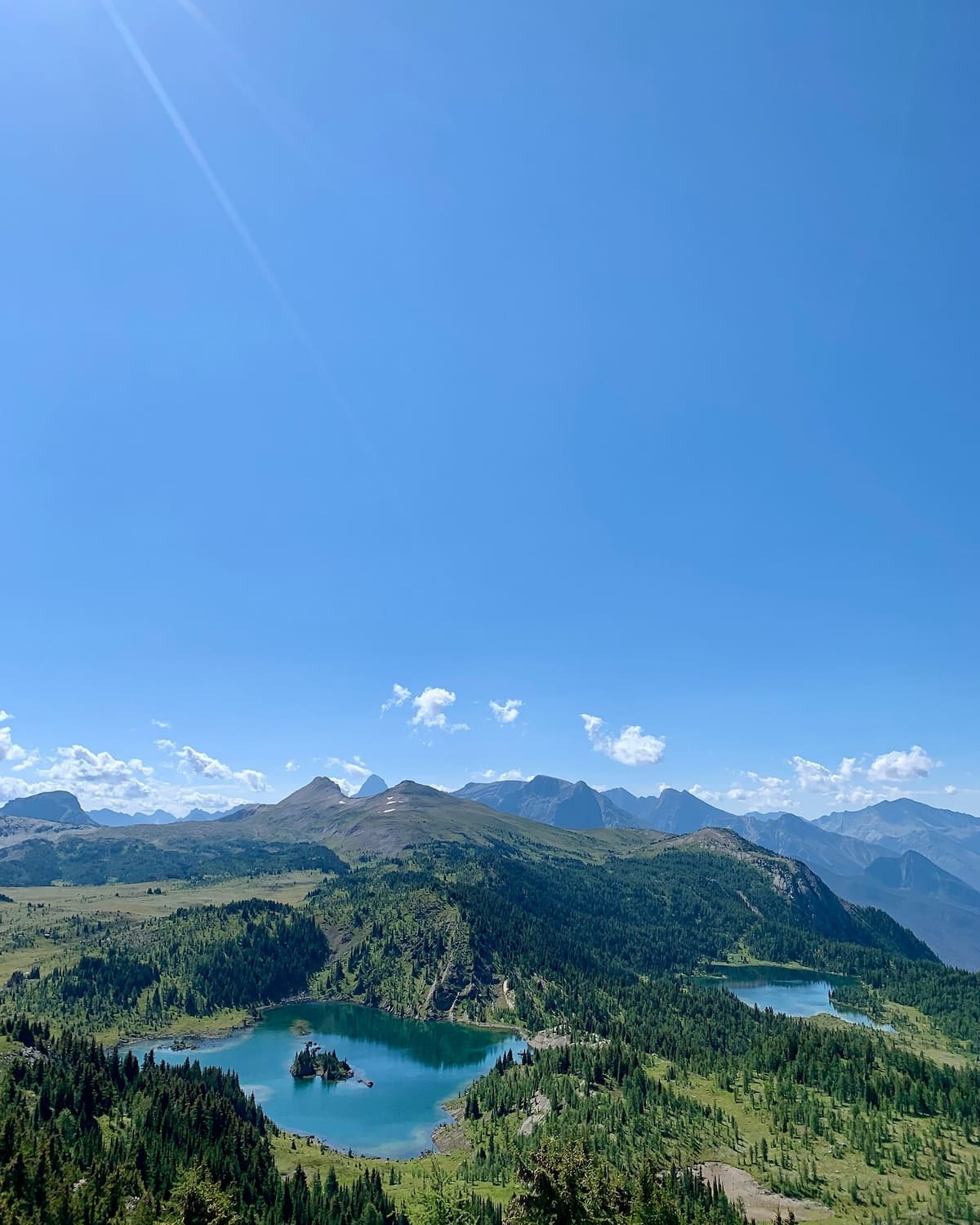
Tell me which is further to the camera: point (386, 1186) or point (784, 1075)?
point (784, 1075)

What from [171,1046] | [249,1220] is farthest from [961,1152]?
[171,1046]

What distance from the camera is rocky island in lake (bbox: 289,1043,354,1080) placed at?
569 feet

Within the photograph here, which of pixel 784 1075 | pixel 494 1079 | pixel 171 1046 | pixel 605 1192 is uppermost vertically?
pixel 605 1192

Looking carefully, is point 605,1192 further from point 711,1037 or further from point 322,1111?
point 711,1037

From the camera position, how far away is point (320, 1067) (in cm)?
17712

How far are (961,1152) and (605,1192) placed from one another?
80.3 m

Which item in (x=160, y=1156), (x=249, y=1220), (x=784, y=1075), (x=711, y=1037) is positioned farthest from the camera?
(x=711, y=1037)

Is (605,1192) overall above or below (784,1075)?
above

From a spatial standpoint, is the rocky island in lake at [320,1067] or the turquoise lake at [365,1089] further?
the rocky island in lake at [320,1067]

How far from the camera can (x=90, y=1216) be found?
72.6 m

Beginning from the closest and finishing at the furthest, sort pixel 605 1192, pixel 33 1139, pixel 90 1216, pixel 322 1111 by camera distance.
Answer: pixel 605 1192, pixel 90 1216, pixel 33 1139, pixel 322 1111

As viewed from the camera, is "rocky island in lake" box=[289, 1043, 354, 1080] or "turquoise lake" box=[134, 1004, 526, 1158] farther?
"rocky island in lake" box=[289, 1043, 354, 1080]

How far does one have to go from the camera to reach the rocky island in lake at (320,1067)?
17350 cm

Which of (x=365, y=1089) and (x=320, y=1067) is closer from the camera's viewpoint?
(x=365, y=1089)
